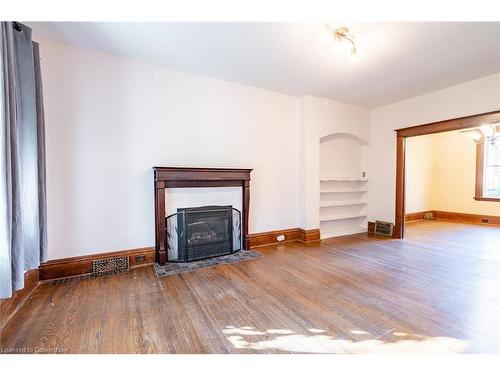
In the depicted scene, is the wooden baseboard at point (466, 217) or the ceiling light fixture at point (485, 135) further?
the wooden baseboard at point (466, 217)

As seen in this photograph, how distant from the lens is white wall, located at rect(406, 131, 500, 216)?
593 centimetres

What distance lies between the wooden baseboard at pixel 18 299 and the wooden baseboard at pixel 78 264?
4.0 inches

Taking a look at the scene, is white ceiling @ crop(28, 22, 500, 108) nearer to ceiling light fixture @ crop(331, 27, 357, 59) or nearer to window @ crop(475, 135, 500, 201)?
ceiling light fixture @ crop(331, 27, 357, 59)

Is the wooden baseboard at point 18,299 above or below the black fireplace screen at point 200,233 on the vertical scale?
below

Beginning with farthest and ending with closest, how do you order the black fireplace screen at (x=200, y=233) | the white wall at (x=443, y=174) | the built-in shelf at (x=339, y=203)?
the white wall at (x=443, y=174)
the built-in shelf at (x=339, y=203)
the black fireplace screen at (x=200, y=233)

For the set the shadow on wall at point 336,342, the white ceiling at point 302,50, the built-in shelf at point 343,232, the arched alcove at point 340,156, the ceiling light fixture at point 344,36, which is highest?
the white ceiling at point 302,50

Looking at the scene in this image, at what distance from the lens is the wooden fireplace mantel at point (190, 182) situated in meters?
2.84

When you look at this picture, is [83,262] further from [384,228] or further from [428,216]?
[428,216]

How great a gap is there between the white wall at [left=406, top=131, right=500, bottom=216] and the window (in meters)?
0.11

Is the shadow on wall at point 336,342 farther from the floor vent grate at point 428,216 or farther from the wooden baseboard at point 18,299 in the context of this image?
the floor vent grate at point 428,216

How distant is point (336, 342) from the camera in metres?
1.54

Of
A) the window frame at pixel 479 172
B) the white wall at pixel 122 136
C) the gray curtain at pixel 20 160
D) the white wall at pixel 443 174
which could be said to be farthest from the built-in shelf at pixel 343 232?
the gray curtain at pixel 20 160

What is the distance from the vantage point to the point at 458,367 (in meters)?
1.30

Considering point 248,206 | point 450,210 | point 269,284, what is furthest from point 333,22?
point 450,210
